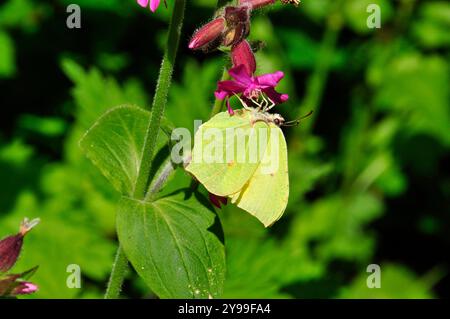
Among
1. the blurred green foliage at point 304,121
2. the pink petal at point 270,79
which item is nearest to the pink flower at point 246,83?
the pink petal at point 270,79

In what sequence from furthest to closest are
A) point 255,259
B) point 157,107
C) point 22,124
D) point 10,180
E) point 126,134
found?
point 22,124 < point 10,180 < point 255,259 < point 126,134 < point 157,107

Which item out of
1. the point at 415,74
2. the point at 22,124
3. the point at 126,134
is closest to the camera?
the point at 126,134

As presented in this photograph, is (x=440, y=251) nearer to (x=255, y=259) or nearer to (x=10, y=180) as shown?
(x=255, y=259)

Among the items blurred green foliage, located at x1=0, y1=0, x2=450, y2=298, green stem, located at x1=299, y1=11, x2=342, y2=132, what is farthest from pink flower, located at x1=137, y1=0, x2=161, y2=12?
green stem, located at x1=299, y1=11, x2=342, y2=132

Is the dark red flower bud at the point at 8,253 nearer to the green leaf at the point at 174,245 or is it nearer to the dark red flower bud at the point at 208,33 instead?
the green leaf at the point at 174,245

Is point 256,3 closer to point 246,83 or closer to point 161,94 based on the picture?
point 246,83
